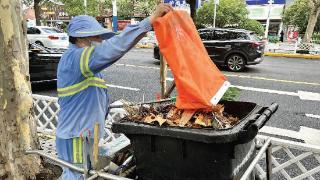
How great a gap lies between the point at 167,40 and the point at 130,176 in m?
1.05

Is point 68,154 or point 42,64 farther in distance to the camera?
point 42,64


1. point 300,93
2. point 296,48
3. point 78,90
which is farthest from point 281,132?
point 296,48

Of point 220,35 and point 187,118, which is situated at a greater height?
point 220,35

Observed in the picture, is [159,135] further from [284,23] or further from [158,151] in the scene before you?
[284,23]

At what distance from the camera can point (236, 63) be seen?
13.8m

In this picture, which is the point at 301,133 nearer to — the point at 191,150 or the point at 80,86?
the point at 191,150

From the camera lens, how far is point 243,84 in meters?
11.1

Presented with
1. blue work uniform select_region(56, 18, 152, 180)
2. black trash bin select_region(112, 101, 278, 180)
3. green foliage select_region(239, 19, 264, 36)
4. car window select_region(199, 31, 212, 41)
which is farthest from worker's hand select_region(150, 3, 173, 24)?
green foliage select_region(239, 19, 264, 36)

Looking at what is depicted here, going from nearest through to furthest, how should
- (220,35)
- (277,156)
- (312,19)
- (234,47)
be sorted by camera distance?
1. (277,156)
2. (234,47)
3. (220,35)
4. (312,19)

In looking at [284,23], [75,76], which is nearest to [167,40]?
[75,76]

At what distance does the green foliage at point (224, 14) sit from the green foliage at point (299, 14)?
749cm

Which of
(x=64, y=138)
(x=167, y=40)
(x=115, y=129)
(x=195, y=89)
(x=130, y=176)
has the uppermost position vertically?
(x=167, y=40)

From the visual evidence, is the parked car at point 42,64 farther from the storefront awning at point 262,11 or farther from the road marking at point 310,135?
the storefront awning at point 262,11

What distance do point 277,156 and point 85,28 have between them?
382 cm
